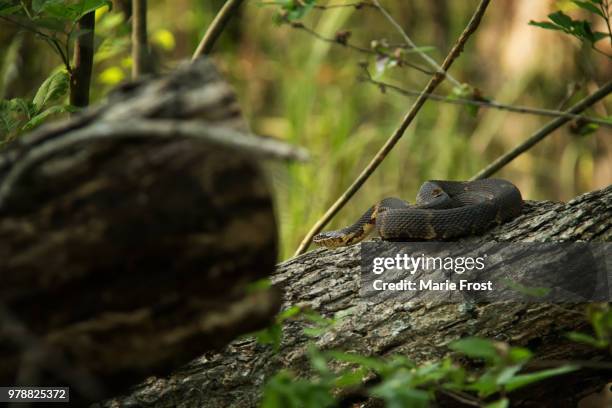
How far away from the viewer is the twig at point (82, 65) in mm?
3697

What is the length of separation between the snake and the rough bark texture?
1.07 ft

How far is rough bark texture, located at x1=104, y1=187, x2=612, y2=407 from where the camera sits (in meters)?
3.06

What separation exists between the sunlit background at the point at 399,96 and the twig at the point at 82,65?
4238 mm

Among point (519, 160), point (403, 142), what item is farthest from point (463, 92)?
point (519, 160)

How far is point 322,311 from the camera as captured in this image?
331 cm

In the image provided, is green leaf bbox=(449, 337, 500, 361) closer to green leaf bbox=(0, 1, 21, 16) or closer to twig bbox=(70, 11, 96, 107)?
green leaf bbox=(0, 1, 21, 16)

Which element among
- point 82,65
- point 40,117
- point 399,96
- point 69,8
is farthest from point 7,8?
point 399,96

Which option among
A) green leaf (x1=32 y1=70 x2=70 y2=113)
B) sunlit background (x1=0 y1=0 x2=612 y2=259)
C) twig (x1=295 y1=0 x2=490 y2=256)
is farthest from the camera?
sunlit background (x1=0 y1=0 x2=612 y2=259)

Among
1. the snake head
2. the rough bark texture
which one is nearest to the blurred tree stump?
the rough bark texture

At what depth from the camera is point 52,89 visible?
133 inches

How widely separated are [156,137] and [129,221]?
0.73 feet

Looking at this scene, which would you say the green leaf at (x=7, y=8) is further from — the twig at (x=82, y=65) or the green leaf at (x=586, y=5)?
the green leaf at (x=586, y=5)

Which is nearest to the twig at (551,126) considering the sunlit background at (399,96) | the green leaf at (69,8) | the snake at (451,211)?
the snake at (451,211)

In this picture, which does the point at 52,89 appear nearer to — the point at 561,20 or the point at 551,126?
the point at 561,20
